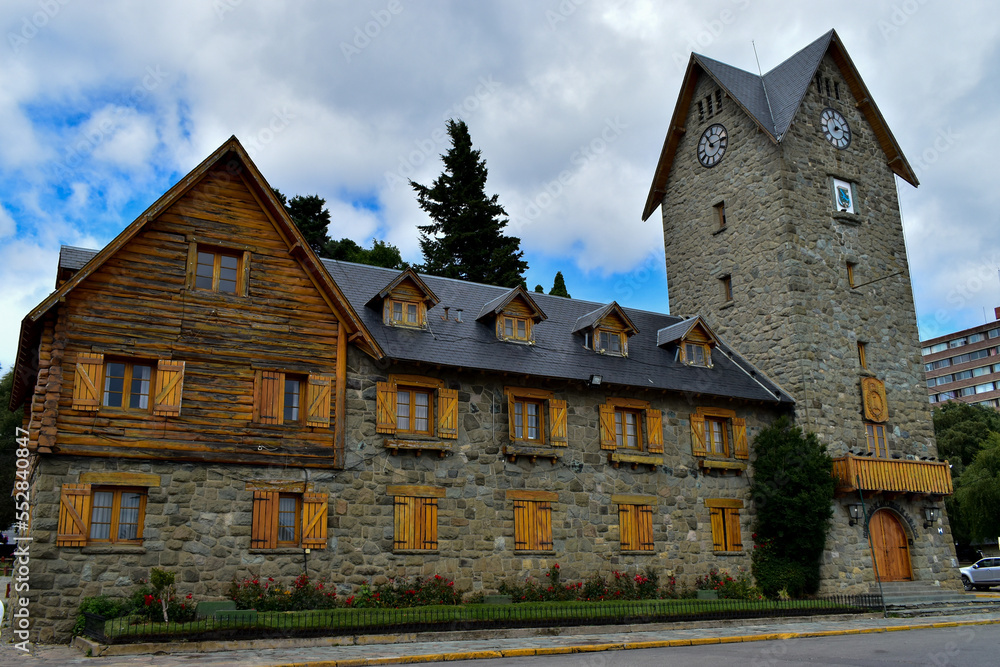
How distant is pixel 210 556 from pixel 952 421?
193 feet

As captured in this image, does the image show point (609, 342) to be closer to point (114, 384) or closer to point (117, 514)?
point (114, 384)

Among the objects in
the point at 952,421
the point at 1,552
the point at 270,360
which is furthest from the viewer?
the point at 952,421

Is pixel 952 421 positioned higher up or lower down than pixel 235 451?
higher up

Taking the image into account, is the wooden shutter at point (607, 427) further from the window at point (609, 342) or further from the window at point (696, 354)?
the window at point (696, 354)

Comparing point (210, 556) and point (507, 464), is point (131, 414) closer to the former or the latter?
point (210, 556)

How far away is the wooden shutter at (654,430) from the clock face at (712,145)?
485 inches

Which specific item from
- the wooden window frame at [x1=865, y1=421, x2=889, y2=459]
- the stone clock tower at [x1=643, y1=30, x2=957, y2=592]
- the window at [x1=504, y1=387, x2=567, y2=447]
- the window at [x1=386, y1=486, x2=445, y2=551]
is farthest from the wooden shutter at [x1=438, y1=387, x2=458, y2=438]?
the wooden window frame at [x1=865, y1=421, x2=889, y2=459]

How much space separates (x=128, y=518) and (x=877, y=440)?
76.7ft

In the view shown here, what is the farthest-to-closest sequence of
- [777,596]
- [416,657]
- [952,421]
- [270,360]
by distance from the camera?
[952,421] → [777,596] → [270,360] → [416,657]

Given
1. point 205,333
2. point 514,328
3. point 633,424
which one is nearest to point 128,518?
point 205,333

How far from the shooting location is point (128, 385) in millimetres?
18141

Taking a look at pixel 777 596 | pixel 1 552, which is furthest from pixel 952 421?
pixel 1 552

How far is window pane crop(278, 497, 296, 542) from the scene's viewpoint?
1886 centimetres

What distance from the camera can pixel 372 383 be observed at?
2083cm
